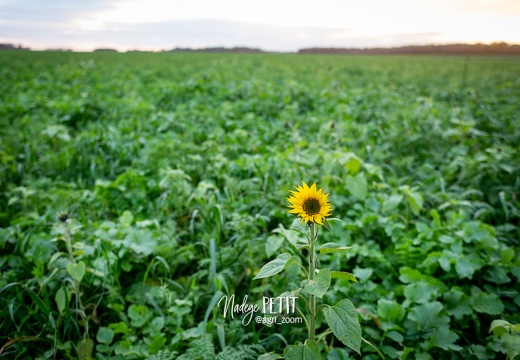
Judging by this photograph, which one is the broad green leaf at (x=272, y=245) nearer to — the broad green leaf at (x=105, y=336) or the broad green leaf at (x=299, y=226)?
the broad green leaf at (x=299, y=226)

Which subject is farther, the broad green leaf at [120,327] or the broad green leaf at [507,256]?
the broad green leaf at [507,256]

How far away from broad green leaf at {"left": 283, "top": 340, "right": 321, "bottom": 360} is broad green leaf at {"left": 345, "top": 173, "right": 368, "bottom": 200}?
1.76m

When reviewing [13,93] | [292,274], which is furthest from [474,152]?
[13,93]

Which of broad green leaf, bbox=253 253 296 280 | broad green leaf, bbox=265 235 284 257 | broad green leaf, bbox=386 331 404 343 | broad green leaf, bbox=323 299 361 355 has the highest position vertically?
broad green leaf, bbox=253 253 296 280

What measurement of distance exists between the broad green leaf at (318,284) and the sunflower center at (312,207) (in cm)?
23

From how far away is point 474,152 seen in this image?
474cm

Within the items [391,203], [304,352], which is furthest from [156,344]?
[391,203]

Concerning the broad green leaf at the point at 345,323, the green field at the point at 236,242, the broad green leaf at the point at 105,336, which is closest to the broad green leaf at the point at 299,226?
the broad green leaf at the point at 345,323

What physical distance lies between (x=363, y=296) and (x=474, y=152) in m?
3.34

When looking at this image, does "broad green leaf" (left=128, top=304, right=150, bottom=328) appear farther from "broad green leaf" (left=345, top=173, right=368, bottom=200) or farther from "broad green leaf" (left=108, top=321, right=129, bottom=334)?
"broad green leaf" (left=345, top=173, right=368, bottom=200)

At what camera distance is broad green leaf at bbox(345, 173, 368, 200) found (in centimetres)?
303

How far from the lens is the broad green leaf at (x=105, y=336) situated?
2.07 metres

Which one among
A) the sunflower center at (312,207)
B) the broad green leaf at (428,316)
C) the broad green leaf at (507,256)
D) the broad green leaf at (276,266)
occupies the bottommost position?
the broad green leaf at (428,316)

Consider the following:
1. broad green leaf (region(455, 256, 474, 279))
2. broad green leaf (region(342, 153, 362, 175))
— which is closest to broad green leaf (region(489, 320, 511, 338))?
broad green leaf (region(455, 256, 474, 279))
